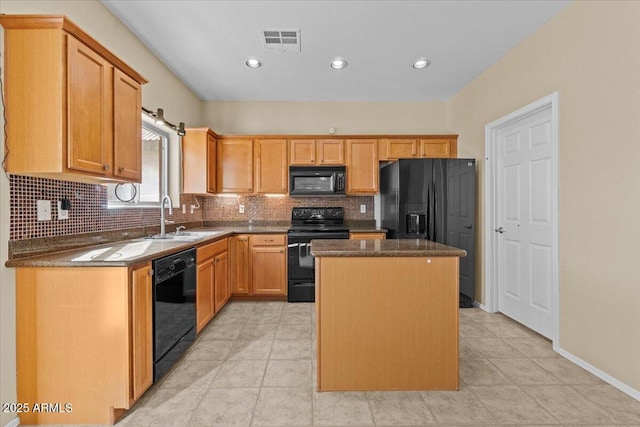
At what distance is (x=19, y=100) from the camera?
5.34 feet

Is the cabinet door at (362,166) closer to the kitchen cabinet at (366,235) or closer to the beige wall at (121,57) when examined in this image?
the kitchen cabinet at (366,235)

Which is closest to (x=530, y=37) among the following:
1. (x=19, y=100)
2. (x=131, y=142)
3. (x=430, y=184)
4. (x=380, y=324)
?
(x=430, y=184)

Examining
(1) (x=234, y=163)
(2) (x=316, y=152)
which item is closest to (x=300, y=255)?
(2) (x=316, y=152)

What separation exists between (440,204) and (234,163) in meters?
2.75

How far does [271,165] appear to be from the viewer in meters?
4.24

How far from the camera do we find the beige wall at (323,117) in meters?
4.54

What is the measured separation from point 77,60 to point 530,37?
3571 millimetres

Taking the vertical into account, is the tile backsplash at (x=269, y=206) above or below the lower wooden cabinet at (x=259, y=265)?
above

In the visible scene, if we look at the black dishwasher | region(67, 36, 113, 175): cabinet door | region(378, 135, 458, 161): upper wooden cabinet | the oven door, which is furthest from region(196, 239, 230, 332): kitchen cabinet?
region(378, 135, 458, 161): upper wooden cabinet

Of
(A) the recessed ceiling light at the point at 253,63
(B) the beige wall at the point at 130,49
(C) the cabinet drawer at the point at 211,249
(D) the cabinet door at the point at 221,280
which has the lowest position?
(D) the cabinet door at the point at 221,280

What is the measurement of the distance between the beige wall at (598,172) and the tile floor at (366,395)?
320 millimetres

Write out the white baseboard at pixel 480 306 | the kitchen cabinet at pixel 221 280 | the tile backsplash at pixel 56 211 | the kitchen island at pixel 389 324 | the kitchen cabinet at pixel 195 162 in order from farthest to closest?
the kitchen cabinet at pixel 195 162 < the white baseboard at pixel 480 306 < the kitchen cabinet at pixel 221 280 < the kitchen island at pixel 389 324 < the tile backsplash at pixel 56 211

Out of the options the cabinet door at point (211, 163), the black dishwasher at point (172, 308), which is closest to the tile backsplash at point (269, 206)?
the cabinet door at point (211, 163)

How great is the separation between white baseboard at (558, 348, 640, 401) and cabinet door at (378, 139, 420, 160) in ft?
9.01
